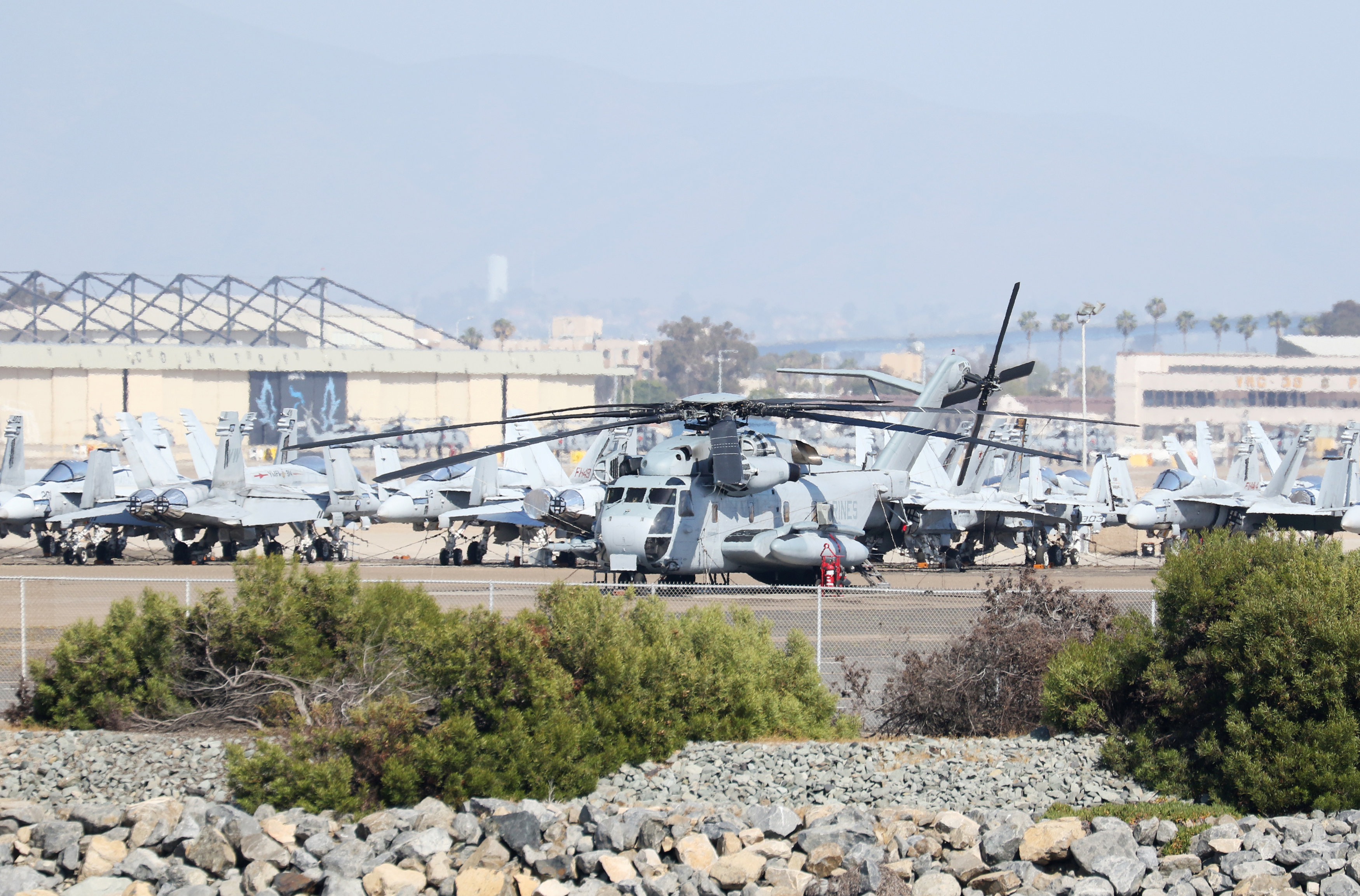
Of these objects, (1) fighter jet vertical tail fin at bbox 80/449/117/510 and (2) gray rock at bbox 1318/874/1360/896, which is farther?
(1) fighter jet vertical tail fin at bbox 80/449/117/510

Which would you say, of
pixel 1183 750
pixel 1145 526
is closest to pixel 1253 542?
pixel 1183 750

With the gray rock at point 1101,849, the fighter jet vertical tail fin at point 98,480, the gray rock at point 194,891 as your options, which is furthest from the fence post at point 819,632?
the fighter jet vertical tail fin at point 98,480

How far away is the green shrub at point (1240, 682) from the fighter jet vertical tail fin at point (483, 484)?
91.0ft

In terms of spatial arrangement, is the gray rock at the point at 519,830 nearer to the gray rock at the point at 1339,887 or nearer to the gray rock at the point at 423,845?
the gray rock at the point at 423,845

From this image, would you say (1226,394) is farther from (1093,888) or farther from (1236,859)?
(1093,888)

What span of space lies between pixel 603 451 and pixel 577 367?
83395 millimetres

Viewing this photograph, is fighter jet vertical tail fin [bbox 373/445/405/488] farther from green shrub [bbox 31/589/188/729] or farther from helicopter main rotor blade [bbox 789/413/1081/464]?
green shrub [bbox 31/589/188/729]

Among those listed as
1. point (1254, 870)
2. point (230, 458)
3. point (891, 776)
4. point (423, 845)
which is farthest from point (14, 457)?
point (1254, 870)

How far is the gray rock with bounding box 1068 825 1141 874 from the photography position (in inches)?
380

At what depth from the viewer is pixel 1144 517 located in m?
39.8

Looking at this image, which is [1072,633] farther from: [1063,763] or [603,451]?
[603,451]

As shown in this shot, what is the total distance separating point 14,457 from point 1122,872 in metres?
39.0

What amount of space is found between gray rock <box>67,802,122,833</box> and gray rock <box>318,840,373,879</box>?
1909 millimetres

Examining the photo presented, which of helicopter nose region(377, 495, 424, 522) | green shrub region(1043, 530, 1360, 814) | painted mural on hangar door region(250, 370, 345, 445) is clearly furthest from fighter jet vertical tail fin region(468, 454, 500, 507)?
painted mural on hangar door region(250, 370, 345, 445)
